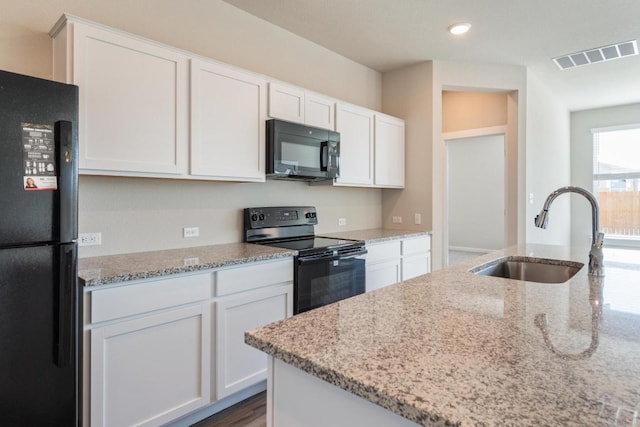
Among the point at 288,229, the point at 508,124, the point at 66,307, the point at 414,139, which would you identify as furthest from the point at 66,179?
the point at 508,124

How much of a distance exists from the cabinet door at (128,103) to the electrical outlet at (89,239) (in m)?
0.44

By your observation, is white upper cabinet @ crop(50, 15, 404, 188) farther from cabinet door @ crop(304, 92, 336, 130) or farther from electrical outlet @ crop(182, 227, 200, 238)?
electrical outlet @ crop(182, 227, 200, 238)

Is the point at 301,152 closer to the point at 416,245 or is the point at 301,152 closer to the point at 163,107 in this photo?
the point at 163,107

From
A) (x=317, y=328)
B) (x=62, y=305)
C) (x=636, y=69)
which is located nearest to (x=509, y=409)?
(x=317, y=328)

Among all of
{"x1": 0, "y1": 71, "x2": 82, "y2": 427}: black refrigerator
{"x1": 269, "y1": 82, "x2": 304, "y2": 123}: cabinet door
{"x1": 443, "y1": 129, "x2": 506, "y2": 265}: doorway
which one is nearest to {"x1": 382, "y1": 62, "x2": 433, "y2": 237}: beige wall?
{"x1": 269, "y1": 82, "x2": 304, "y2": 123}: cabinet door

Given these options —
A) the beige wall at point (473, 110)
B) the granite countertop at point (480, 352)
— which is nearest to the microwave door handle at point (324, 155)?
the granite countertop at point (480, 352)

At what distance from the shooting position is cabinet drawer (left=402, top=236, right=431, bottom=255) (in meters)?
3.58

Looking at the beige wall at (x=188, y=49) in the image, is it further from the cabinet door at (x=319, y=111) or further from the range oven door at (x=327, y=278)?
the range oven door at (x=327, y=278)

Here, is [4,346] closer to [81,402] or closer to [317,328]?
[81,402]

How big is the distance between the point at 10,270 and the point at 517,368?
167 cm

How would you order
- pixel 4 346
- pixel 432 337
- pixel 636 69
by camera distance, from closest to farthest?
pixel 432 337, pixel 4 346, pixel 636 69

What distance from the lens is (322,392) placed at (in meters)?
0.76

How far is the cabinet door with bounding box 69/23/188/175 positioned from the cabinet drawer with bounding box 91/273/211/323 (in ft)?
2.21

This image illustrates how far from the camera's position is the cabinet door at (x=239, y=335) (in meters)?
2.04
